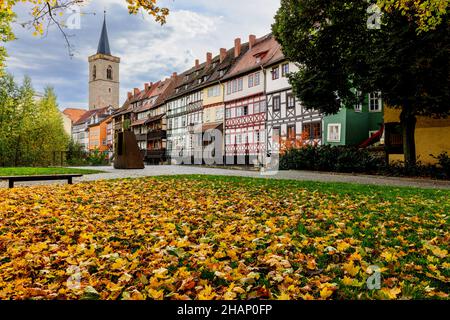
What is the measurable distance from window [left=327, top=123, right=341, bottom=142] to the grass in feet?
63.7

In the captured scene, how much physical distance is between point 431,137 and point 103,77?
96914 mm

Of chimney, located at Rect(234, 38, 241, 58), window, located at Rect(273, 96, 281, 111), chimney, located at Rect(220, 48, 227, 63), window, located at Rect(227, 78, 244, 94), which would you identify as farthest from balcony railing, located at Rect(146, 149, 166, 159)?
window, located at Rect(273, 96, 281, 111)

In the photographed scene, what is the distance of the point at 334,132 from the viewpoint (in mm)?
25906

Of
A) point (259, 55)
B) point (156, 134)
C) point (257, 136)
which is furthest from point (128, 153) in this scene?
point (156, 134)

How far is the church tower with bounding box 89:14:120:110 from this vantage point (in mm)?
98000

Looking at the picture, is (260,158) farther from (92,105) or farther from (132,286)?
(92,105)

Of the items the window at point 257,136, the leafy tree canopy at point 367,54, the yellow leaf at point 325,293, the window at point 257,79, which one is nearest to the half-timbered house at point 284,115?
the window at point 257,136

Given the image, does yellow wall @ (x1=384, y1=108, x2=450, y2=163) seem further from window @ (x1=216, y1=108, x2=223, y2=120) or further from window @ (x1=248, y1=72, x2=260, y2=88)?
window @ (x1=216, y1=108, x2=223, y2=120)

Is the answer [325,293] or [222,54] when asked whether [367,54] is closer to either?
[325,293]

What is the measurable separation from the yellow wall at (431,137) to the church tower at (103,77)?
3639 inches

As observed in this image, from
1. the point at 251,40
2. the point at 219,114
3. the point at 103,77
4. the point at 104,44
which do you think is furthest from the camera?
the point at 103,77

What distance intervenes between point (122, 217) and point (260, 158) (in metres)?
25.7

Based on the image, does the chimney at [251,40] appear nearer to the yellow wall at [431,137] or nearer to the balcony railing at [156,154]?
the balcony railing at [156,154]

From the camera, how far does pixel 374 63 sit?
1391 cm
